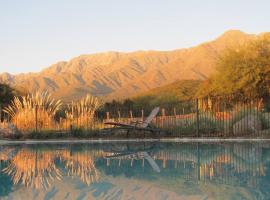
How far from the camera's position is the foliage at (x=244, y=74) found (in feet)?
68.6

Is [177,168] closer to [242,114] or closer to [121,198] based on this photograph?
[121,198]

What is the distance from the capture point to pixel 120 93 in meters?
62.7

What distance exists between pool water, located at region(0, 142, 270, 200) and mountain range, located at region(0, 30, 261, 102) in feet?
133

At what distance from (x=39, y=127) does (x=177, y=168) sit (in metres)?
8.75

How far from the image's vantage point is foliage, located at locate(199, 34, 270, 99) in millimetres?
20906

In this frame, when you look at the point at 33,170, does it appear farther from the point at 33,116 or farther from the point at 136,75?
the point at 136,75

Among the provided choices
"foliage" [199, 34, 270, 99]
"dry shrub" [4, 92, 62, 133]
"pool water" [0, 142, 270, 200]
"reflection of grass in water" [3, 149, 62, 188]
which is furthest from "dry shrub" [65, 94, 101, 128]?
"foliage" [199, 34, 270, 99]

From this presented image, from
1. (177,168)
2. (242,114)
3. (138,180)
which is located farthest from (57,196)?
(242,114)

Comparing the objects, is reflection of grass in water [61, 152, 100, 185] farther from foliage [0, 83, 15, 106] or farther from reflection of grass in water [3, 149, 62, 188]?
foliage [0, 83, 15, 106]

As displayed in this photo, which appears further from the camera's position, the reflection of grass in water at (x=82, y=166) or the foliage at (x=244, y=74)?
the foliage at (x=244, y=74)

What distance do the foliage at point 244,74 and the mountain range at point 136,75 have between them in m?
27.5

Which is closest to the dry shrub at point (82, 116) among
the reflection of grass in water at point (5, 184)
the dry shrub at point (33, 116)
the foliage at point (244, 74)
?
the dry shrub at point (33, 116)

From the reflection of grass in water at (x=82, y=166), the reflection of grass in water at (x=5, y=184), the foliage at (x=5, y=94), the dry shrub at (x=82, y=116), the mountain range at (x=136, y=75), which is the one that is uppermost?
the mountain range at (x=136, y=75)

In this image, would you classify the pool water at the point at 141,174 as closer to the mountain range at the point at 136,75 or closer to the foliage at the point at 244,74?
the foliage at the point at 244,74
